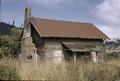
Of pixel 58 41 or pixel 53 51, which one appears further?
pixel 58 41

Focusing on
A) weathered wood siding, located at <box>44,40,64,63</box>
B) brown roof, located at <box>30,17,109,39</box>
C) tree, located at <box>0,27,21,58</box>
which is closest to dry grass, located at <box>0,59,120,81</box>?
brown roof, located at <box>30,17,109,39</box>

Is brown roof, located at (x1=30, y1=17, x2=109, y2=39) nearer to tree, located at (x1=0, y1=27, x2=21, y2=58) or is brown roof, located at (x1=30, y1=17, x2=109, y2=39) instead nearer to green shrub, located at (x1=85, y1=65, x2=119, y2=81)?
tree, located at (x1=0, y1=27, x2=21, y2=58)

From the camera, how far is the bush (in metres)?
12.2

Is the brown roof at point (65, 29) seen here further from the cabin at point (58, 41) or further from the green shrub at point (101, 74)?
the green shrub at point (101, 74)

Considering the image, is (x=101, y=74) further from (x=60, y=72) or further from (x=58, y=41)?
(x=58, y=41)

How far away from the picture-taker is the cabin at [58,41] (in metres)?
33.7

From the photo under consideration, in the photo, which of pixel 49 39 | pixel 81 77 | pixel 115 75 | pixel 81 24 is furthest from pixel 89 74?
pixel 81 24

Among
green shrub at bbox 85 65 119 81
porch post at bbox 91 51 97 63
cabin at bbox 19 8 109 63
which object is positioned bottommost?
green shrub at bbox 85 65 119 81

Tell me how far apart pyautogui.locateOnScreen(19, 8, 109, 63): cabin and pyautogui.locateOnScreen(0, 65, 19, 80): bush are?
19.2 metres

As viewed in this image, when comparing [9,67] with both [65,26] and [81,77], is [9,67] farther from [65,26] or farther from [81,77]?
[65,26]

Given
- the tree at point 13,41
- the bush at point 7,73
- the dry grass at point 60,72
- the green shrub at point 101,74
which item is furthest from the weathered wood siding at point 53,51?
the bush at point 7,73

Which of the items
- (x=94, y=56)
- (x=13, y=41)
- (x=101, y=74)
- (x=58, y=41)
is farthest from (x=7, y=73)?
(x=13, y=41)

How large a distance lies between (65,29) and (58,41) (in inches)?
129

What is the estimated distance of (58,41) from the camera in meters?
34.4
